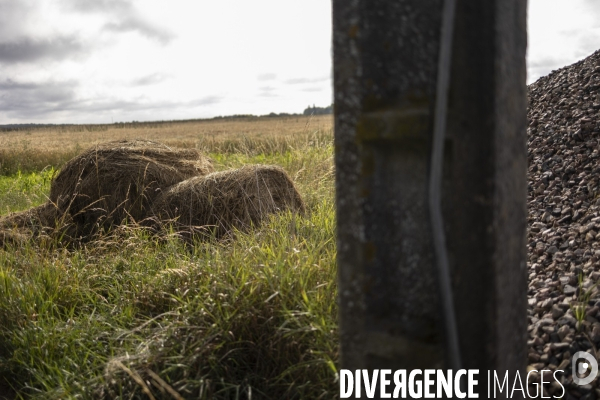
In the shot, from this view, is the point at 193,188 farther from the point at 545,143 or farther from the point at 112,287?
the point at 545,143

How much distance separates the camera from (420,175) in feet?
4.13

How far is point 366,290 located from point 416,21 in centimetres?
70

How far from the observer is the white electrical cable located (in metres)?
1.18

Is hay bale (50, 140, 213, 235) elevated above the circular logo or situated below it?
above

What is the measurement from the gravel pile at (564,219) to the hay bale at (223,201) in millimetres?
2121

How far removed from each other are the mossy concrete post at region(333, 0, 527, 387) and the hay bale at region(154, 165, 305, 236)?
10.5 feet

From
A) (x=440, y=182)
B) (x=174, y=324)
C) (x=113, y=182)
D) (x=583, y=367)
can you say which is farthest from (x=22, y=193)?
(x=440, y=182)

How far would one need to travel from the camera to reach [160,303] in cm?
293

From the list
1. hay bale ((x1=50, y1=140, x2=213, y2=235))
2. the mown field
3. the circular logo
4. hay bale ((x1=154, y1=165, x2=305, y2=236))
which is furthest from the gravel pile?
hay bale ((x1=50, y1=140, x2=213, y2=235))

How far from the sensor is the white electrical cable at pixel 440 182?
3.86 ft

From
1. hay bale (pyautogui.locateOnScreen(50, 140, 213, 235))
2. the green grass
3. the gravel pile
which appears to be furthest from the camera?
the green grass

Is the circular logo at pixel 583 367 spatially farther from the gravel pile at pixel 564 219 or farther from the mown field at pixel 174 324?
the mown field at pixel 174 324

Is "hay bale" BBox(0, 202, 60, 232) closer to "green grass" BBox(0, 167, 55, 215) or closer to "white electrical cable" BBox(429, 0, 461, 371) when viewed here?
"green grass" BBox(0, 167, 55, 215)

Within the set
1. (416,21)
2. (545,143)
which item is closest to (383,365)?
(416,21)
